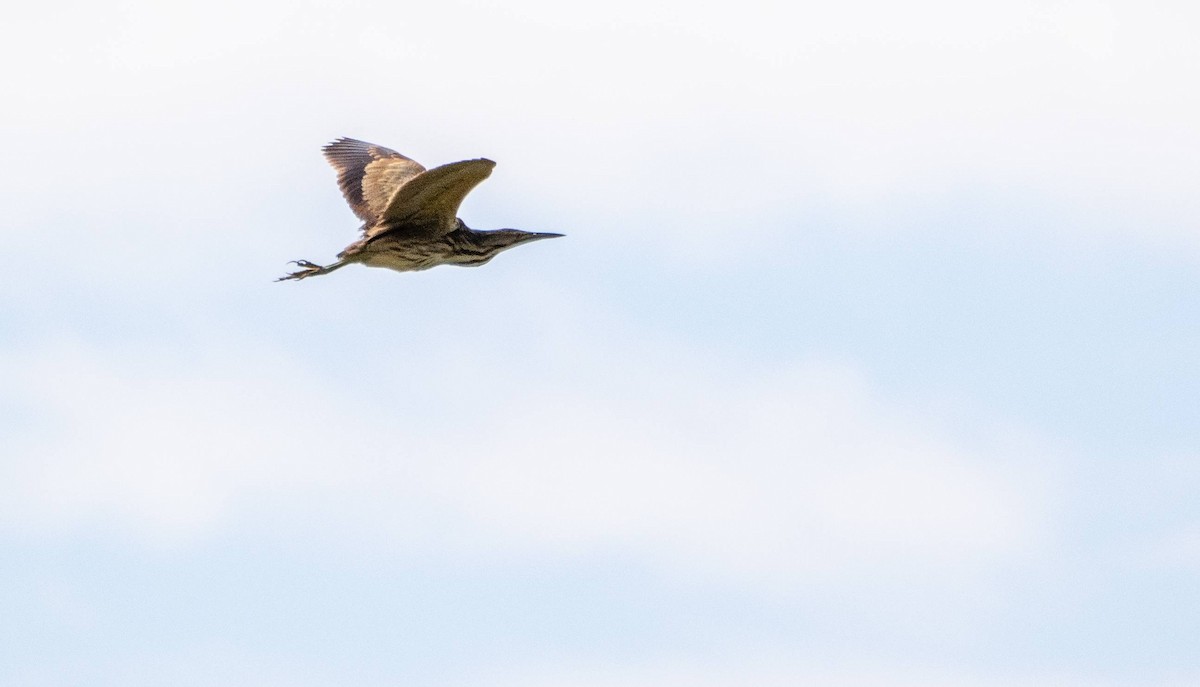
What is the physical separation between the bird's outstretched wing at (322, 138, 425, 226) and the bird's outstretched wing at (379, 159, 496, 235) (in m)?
0.60

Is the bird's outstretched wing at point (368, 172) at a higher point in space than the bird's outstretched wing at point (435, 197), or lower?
higher

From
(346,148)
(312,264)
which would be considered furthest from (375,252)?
(346,148)

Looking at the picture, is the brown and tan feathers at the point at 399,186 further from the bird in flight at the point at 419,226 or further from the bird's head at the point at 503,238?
the bird's head at the point at 503,238

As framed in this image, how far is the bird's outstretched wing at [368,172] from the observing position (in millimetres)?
16250

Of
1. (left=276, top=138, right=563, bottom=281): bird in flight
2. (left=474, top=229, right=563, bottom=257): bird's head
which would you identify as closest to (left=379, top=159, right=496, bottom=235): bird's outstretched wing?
(left=276, top=138, right=563, bottom=281): bird in flight

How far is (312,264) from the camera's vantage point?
48.2ft

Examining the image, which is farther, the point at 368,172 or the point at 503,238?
the point at 368,172

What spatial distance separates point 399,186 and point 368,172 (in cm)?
127

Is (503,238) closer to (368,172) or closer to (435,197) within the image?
(435,197)

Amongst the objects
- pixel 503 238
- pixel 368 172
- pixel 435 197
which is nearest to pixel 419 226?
pixel 435 197

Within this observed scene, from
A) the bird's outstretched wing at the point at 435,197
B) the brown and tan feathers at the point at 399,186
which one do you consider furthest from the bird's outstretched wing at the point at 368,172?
the bird's outstretched wing at the point at 435,197

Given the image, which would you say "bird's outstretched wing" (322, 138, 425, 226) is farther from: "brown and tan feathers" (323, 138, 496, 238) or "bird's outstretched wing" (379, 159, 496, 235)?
"bird's outstretched wing" (379, 159, 496, 235)

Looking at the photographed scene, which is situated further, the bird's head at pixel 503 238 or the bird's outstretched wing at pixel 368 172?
the bird's outstretched wing at pixel 368 172

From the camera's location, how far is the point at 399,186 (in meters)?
15.7
